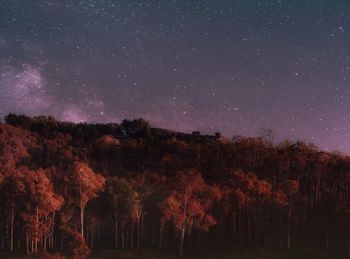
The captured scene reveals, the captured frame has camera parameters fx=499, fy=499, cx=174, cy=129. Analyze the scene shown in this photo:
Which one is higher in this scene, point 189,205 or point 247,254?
point 189,205

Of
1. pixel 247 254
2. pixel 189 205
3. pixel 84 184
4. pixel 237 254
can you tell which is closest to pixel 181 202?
pixel 189 205

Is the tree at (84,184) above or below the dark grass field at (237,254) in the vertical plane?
above

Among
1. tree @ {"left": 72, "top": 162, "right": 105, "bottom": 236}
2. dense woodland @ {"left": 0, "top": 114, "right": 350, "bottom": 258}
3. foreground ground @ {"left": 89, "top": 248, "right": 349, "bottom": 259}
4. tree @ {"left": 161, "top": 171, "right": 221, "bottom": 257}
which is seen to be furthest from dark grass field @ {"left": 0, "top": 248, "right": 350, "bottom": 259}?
tree @ {"left": 72, "top": 162, "right": 105, "bottom": 236}

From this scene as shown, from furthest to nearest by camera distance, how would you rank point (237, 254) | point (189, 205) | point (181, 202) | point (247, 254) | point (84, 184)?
1. point (181, 202)
2. point (237, 254)
3. point (189, 205)
4. point (247, 254)
5. point (84, 184)

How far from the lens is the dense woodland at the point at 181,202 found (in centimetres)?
9862

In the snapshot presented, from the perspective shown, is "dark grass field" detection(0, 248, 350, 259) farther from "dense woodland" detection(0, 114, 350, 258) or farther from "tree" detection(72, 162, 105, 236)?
"tree" detection(72, 162, 105, 236)

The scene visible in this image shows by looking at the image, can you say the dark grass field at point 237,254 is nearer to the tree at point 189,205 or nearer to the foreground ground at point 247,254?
the foreground ground at point 247,254

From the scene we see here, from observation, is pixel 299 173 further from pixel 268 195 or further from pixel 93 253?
pixel 93 253

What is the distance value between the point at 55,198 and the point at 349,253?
6209 centimetres

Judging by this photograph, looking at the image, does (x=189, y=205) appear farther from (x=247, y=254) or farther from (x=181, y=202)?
(x=247, y=254)

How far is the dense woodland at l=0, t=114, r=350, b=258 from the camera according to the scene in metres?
98.6

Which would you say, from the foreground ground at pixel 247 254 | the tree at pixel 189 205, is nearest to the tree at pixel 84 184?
the foreground ground at pixel 247 254

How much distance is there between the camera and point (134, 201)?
104 m

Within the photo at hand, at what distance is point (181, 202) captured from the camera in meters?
104
